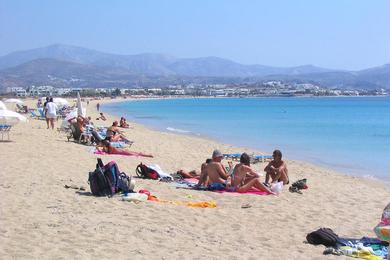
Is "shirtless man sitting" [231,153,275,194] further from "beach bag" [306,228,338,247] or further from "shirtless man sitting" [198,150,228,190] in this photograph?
"beach bag" [306,228,338,247]

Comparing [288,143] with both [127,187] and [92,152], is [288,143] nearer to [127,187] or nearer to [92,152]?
[92,152]

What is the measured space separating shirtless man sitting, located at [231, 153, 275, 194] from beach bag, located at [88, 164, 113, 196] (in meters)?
2.35

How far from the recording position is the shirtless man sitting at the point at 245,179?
29.5ft

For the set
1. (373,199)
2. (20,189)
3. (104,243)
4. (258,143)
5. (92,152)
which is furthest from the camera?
(258,143)

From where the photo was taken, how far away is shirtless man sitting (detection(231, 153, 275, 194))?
9005 millimetres

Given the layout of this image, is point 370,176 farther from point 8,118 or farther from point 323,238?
point 8,118

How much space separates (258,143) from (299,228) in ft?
55.2

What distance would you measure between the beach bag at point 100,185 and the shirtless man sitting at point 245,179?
235 centimetres

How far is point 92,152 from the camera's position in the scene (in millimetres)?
13047

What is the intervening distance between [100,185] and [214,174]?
7.74 feet

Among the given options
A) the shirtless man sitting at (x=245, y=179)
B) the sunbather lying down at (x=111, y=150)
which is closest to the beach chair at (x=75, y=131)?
the sunbather lying down at (x=111, y=150)

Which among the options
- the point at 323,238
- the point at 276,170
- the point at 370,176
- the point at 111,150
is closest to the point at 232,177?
the point at 276,170

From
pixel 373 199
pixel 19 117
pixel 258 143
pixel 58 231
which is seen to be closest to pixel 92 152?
pixel 19 117

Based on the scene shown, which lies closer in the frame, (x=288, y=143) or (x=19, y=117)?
(x=19, y=117)
